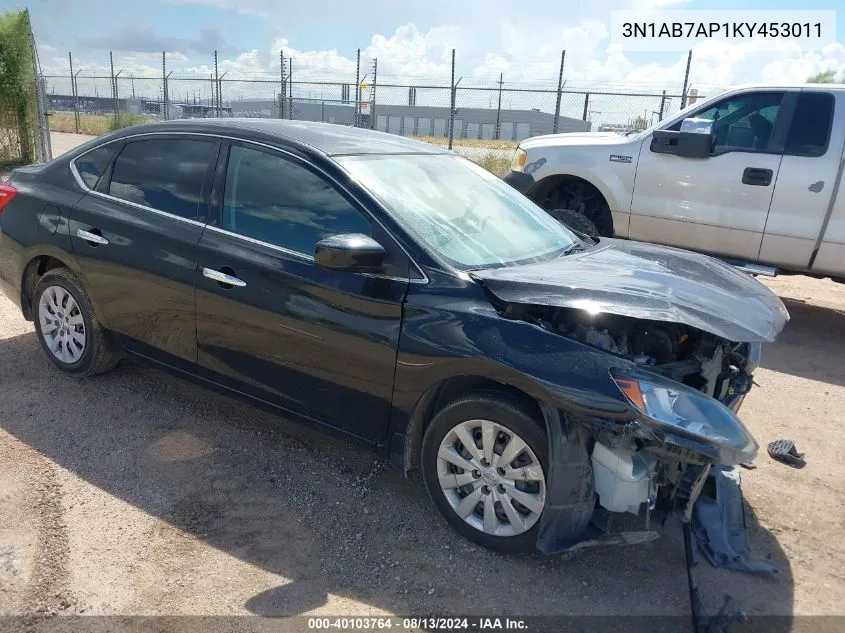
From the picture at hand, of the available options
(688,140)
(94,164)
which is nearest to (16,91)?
(94,164)

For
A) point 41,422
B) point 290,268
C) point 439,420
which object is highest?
point 290,268

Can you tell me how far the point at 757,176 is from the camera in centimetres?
616

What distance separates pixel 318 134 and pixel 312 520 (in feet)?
6.57

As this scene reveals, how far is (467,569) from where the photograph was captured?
2912 millimetres

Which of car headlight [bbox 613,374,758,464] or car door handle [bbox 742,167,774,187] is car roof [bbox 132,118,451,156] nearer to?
car headlight [bbox 613,374,758,464]

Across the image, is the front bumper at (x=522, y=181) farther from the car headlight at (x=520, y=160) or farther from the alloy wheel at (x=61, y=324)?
the alloy wheel at (x=61, y=324)

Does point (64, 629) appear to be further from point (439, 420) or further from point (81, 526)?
point (439, 420)

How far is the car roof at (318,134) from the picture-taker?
3592 millimetres

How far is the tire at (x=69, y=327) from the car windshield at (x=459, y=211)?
2.01 meters

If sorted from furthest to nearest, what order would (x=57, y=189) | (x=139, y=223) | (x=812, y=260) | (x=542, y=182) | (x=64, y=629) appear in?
(x=542, y=182)
(x=812, y=260)
(x=57, y=189)
(x=139, y=223)
(x=64, y=629)

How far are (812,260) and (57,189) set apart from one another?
19.8 ft

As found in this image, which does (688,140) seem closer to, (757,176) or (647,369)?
(757,176)

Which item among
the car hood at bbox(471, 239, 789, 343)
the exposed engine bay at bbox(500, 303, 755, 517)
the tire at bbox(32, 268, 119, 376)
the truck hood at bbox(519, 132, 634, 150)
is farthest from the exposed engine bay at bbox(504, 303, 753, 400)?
the truck hood at bbox(519, 132, 634, 150)

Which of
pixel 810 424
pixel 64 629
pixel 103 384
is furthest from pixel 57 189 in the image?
pixel 810 424
